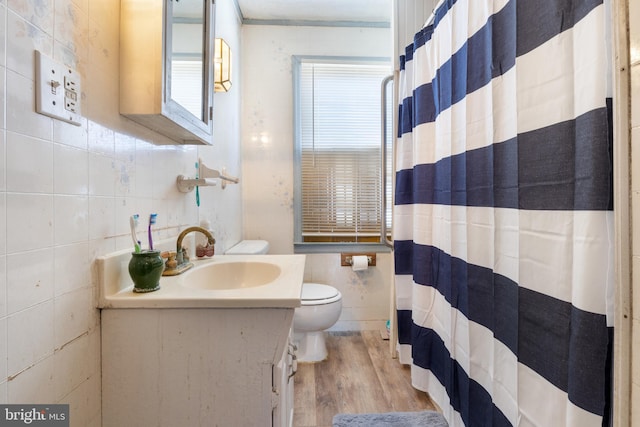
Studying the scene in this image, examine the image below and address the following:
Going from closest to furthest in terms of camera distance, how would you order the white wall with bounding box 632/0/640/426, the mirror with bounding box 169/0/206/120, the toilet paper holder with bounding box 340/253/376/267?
1. the white wall with bounding box 632/0/640/426
2. the mirror with bounding box 169/0/206/120
3. the toilet paper holder with bounding box 340/253/376/267

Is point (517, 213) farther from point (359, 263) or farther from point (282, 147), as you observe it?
point (282, 147)

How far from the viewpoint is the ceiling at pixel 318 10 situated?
2.03 meters

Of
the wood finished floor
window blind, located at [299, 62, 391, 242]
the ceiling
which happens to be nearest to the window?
window blind, located at [299, 62, 391, 242]

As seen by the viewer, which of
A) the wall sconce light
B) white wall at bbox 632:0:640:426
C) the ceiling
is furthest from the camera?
the ceiling

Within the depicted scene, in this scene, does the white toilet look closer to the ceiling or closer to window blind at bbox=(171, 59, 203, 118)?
window blind at bbox=(171, 59, 203, 118)

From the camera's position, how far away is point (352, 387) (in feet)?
4.98

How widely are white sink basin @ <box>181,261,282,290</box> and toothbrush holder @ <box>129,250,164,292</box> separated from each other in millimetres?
294

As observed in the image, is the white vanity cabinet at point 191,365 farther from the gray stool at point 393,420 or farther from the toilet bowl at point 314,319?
the toilet bowl at point 314,319

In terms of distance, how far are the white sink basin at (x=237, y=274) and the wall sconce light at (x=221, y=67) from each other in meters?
1.03

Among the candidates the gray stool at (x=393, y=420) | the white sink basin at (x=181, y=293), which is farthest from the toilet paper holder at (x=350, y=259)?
the white sink basin at (x=181, y=293)

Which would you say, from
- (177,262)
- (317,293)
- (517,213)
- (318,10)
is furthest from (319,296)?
(318,10)

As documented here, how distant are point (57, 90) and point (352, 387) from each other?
1673 millimetres

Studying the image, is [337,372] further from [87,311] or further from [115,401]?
[87,311]

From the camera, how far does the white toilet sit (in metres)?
1.63
